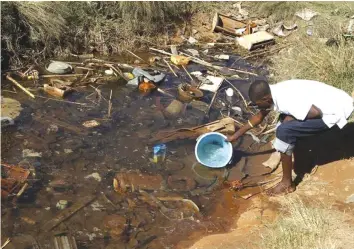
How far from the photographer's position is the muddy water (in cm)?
504

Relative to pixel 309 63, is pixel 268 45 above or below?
below

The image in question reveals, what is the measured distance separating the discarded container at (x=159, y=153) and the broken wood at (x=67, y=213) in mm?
1210

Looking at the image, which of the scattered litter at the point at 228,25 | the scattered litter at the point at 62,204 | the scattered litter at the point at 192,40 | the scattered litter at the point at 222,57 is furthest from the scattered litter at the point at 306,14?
the scattered litter at the point at 62,204

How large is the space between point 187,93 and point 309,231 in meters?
4.41

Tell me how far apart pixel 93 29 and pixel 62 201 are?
497 cm

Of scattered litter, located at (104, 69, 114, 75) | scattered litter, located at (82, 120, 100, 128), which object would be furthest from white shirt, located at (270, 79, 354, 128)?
scattered litter, located at (104, 69, 114, 75)

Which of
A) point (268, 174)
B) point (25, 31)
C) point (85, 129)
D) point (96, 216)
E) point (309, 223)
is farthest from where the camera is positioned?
point (25, 31)

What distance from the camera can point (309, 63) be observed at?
25.5ft

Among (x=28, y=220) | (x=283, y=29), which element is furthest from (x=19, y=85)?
(x=283, y=29)

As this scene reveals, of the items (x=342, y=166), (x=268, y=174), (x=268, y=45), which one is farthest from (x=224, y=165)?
(x=268, y=45)

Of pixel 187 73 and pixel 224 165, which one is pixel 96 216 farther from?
pixel 187 73

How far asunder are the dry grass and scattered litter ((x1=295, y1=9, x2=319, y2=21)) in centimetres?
761

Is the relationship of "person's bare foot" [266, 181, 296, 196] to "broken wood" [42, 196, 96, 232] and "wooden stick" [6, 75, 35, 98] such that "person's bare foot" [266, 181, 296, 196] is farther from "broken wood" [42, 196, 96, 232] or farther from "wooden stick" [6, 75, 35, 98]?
"wooden stick" [6, 75, 35, 98]

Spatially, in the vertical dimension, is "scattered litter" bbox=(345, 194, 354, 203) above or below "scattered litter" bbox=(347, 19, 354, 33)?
below
